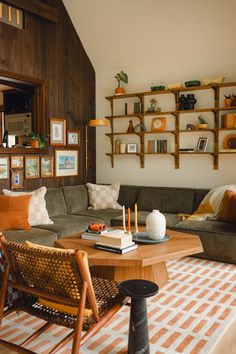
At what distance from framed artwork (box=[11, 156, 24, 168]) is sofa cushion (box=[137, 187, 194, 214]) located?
1.72 metres

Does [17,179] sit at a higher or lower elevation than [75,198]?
higher

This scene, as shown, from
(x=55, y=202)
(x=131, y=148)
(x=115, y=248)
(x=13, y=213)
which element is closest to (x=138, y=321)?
(x=115, y=248)

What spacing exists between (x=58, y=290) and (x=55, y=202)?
9.55 ft

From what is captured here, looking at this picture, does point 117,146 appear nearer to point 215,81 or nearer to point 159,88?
point 159,88

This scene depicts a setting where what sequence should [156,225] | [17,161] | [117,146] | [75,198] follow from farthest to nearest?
[117,146]
[75,198]
[17,161]
[156,225]

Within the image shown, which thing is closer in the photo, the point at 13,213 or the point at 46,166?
the point at 13,213

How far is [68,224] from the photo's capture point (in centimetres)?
408

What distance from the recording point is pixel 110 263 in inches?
94.2

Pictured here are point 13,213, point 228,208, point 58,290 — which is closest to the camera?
point 58,290

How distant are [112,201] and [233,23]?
279 cm

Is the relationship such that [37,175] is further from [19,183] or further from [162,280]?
[162,280]

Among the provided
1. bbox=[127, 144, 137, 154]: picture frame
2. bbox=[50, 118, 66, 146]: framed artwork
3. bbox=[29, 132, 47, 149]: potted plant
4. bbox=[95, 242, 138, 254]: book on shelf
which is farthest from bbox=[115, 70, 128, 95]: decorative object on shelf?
bbox=[95, 242, 138, 254]: book on shelf

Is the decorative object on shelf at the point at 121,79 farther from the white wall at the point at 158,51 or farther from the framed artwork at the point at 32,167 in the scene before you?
the framed artwork at the point at 32,167

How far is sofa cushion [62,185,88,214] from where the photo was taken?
16.2ft
